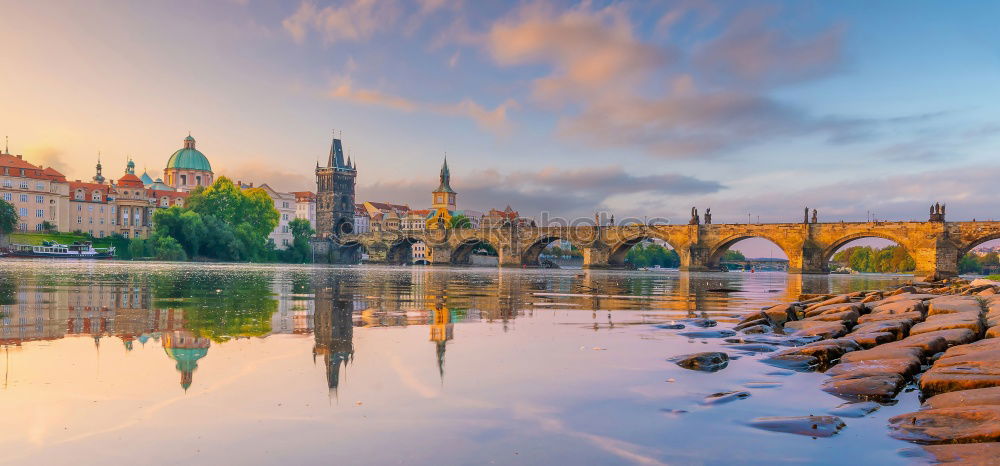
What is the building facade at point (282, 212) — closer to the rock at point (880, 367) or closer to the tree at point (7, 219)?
the tree at point (7, 219)

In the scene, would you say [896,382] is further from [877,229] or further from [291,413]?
[877,229]

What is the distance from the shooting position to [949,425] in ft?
14.6

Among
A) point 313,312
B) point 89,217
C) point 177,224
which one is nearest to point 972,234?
point 313,312

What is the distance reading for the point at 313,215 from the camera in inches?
6324

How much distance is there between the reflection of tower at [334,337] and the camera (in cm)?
656

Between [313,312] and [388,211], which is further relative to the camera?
[388,211]

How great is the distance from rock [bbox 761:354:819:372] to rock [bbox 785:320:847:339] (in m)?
2.27

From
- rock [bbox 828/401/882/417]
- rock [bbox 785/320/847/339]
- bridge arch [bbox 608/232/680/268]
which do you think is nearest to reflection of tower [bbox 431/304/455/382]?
rock [bbox 828/401/882/417]

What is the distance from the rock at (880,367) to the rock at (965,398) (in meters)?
1.20

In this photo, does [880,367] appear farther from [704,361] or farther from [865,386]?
[704,361]

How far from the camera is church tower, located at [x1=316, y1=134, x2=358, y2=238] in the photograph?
136 meters

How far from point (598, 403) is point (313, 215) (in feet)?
530

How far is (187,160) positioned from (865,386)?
481 feet

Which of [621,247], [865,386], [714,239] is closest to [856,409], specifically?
[865,386]
